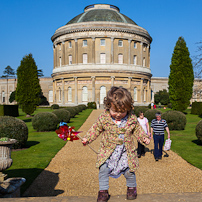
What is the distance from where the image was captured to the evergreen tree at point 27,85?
90.8ft

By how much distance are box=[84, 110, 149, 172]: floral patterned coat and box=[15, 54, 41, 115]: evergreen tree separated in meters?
24.9

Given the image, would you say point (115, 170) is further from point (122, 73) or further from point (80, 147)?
point (122, 73)

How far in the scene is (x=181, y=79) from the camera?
3159cm

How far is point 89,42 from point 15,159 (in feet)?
134

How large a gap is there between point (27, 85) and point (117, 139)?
25564mm

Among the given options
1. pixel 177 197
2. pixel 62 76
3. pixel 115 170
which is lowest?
pixel 177 197

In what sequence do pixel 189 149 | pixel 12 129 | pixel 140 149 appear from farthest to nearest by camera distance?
pixel 189 149, pixel 12 129, pixel 140 149

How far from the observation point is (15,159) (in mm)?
8664

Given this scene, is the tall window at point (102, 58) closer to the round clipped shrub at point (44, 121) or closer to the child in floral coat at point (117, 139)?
the round clipped shrub at point (44, 121)

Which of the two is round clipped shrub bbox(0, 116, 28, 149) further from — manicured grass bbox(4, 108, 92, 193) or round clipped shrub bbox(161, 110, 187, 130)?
round clipped shrub bbox(161, 110, 187, 130)

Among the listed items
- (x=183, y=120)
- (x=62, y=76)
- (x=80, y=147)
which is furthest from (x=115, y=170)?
(x=62, y=76)

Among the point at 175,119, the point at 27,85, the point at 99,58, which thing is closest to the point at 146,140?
the point at 175,119

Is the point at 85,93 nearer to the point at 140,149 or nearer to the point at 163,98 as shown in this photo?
the point at 163,98

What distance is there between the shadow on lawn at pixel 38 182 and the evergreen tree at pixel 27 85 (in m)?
21.2
